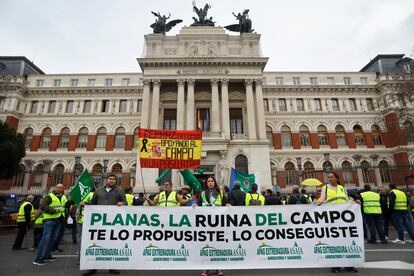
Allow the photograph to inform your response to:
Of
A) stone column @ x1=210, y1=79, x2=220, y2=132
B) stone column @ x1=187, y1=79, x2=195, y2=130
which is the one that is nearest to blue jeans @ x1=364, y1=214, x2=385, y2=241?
stone column @ x1=210, y1=79, x2=220, y2=132

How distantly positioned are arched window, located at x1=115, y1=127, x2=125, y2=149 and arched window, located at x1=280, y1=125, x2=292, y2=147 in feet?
64.0

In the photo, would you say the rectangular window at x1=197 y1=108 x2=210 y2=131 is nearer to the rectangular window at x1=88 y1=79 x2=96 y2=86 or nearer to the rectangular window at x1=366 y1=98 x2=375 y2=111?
the rectangular window at x1=88 y1=79 x2=96 y2=86

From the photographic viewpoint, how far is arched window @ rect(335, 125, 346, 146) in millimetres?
28594

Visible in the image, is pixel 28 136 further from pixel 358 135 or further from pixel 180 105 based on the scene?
pixel 358 135

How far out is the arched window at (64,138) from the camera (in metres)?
28.0

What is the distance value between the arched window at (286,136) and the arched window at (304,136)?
1.33m

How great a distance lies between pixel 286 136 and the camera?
2886 cm

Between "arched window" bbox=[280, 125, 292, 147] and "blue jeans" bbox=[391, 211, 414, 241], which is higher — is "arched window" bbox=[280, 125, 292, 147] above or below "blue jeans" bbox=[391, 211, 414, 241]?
above

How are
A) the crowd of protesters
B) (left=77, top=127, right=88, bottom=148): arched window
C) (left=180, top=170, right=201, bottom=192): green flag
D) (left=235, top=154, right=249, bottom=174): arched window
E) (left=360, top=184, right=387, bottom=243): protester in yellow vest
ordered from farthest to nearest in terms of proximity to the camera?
1. (left=77, top=127, right=88, bottom=148): arched window
2. (left=235, top=154, right=249, bottom=174): arched window
3. (left=180, top=170, right=201, bottom=192): green flag
4. (left=360, top=184, right=387, bottom=243): protester in yellow vest
5. the crowd of protesters

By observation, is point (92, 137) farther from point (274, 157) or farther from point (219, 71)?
point (274, 157)

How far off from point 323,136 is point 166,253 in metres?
28.6

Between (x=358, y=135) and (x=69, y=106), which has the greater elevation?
(x=69, y=106)

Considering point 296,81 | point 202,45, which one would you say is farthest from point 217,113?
point 296,81

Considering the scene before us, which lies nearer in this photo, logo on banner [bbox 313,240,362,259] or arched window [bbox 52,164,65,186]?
logo on banner [bbox 313,240,362,259]
